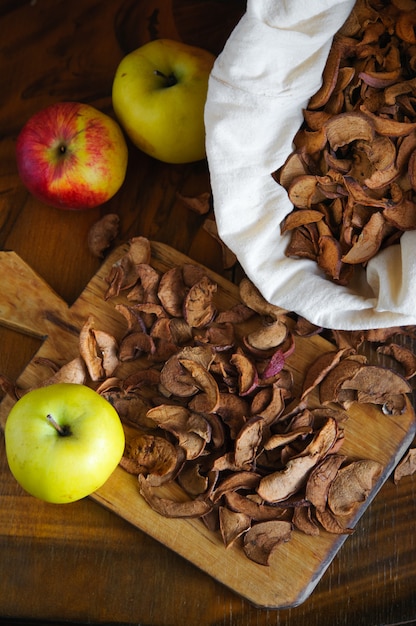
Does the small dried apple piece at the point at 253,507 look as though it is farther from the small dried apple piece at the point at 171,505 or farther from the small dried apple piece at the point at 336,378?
the small dried apple piece at the point at 336,378

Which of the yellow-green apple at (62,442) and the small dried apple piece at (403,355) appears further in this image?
the small dried apple piece at (403,355)

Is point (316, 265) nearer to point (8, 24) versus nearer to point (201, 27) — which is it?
point (201, 27)

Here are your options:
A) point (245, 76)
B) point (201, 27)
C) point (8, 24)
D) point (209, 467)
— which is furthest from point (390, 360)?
point (8, 24)

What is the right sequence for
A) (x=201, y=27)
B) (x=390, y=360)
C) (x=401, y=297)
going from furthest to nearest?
(x=201, y=27)
(x=390, y=360)
(x=401, y=297)

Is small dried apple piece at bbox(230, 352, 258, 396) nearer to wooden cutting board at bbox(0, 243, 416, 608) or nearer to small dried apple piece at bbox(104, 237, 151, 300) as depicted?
wooden cutting board at bbox(0, 243, 416, 608)

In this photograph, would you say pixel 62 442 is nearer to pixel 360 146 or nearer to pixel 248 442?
pixel 248 442

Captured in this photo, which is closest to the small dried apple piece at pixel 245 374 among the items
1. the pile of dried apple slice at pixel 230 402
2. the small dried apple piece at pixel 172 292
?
the pile of dried apple slice at pixel 230 402

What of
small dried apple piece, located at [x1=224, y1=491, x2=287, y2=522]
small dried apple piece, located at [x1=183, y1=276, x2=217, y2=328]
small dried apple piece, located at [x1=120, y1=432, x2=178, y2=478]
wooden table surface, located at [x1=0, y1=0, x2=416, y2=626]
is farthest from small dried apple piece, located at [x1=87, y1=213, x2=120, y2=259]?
small dried apple piece, located at [x1=224, y1=491, x2=287, y2=522]
